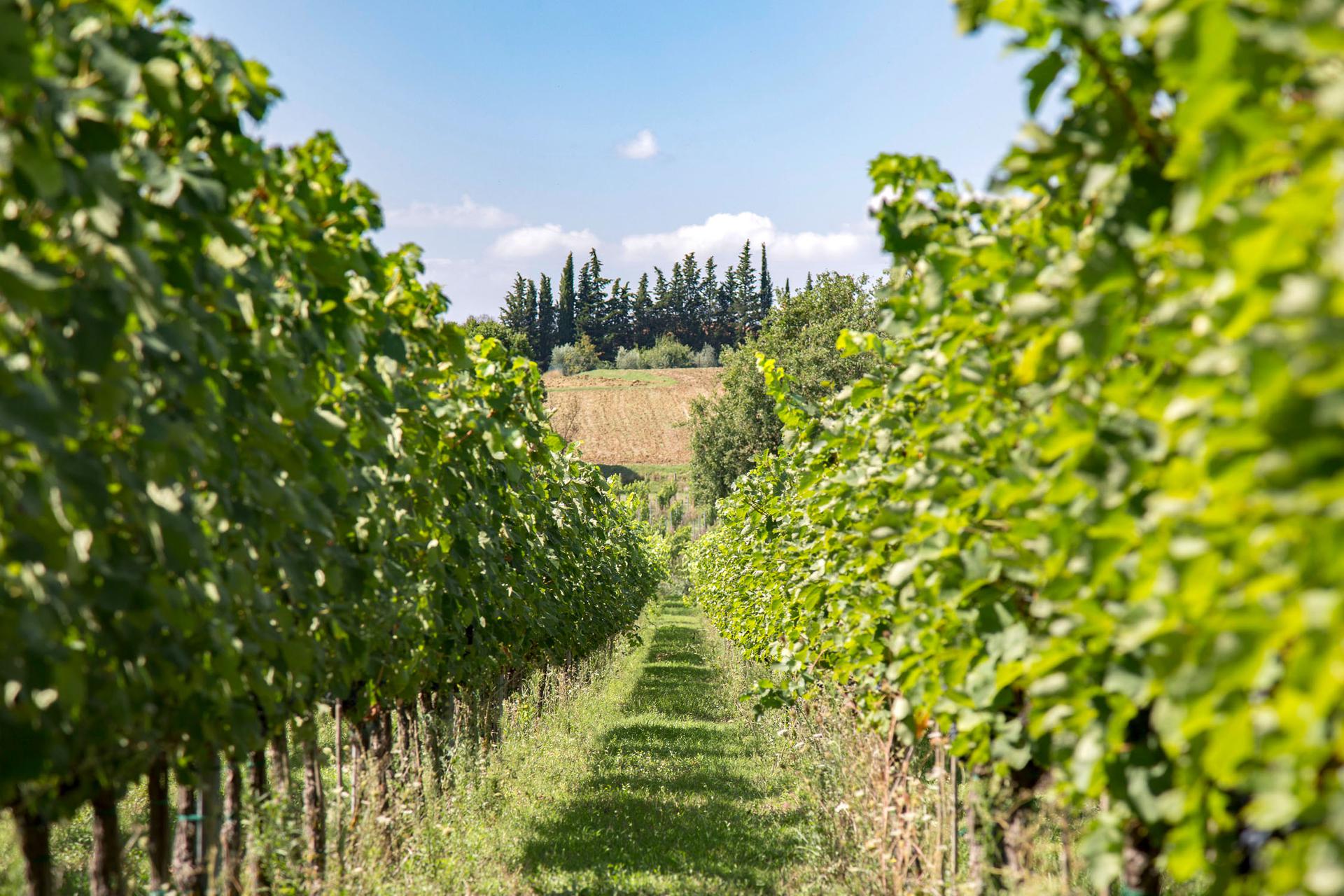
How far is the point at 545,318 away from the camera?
344ft

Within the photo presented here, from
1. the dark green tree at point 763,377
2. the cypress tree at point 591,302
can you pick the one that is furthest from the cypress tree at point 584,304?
the dark green tree at point 763,377

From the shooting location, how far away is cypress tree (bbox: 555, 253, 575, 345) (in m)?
104

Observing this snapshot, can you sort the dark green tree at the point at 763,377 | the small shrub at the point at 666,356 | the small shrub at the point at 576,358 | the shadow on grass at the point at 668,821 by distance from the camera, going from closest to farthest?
the shadow on grass at the point at 668,821 → the dark green tree at the point at 763,377 → the small shrub at the point at 576,358 → the small shrub at the point at 666,356

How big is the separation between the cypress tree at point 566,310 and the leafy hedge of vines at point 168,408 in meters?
102

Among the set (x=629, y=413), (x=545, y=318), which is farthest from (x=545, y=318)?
(x=629, y=413)

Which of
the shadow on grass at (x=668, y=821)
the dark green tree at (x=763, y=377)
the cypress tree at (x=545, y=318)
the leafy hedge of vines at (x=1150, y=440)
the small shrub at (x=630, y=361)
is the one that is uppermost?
the cypress tree at (x=545, y=318)

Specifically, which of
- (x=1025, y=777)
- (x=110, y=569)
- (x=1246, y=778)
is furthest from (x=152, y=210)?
(x=1025, y=777)

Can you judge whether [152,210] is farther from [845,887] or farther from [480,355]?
[845,887]

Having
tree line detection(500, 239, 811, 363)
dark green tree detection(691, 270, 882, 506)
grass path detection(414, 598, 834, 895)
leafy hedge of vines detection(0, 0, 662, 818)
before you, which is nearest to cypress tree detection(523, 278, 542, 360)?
tree line detection(500, 239, 811, 363)

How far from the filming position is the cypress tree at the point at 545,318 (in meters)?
104

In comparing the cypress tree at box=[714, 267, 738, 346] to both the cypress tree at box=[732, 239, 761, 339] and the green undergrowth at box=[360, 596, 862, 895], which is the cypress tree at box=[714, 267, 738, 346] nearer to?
the cypress tree at box=[732, 239, 761, 339]

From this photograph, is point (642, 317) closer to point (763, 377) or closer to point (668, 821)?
point (763, 377)

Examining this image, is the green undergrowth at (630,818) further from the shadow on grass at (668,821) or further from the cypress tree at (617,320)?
the cypress tree at (617,320)

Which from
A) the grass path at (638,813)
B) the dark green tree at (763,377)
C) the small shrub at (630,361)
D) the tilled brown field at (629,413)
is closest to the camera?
the grass path at (638,813)
